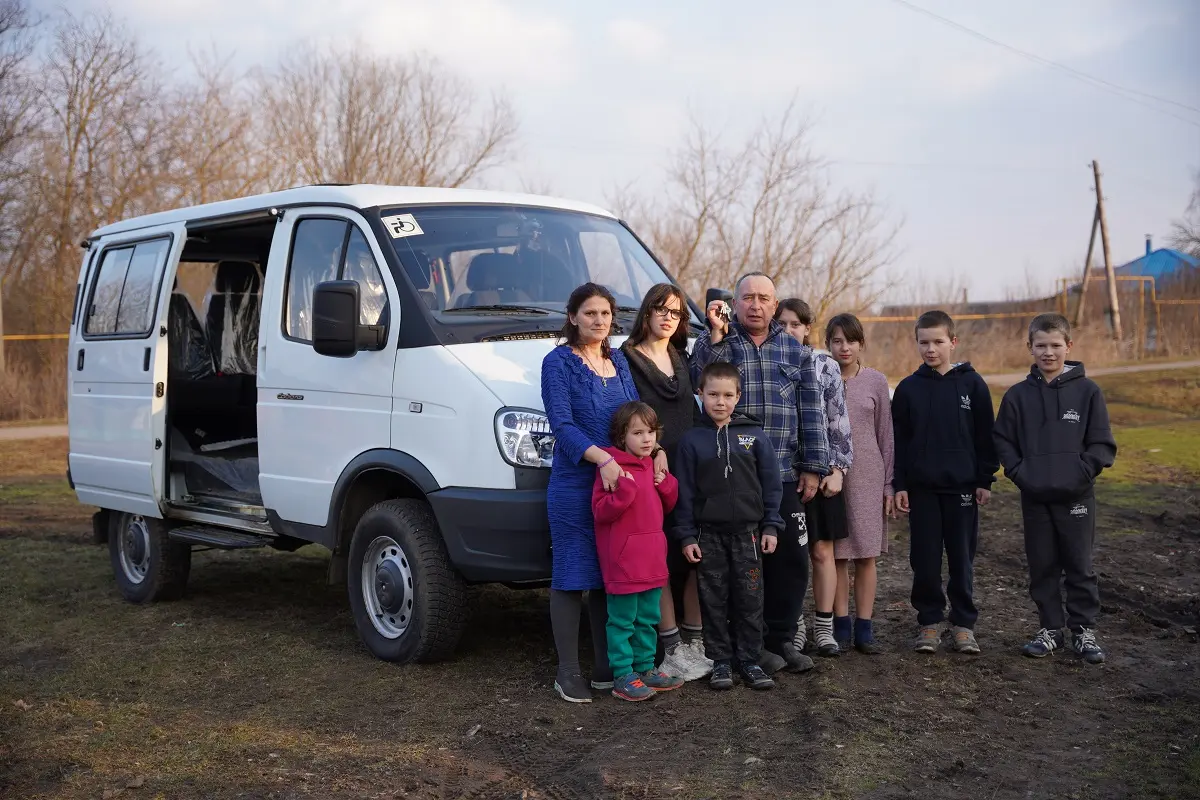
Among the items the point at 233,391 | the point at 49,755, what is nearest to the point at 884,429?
the point at 49,755

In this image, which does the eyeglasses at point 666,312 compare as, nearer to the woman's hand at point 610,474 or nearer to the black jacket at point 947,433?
the woman's hand at point 610,474

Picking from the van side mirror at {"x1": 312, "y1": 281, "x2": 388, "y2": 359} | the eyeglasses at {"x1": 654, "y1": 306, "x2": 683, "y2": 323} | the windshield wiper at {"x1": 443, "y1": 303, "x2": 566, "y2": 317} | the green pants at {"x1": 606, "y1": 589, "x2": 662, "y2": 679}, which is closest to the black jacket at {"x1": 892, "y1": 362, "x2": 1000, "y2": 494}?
the eyeglasses at {"x1": 654, "y1": 306, "x2": 683, "y2": 323}

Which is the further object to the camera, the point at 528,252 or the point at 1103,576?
the point at 1103,576

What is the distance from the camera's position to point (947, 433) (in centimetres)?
602

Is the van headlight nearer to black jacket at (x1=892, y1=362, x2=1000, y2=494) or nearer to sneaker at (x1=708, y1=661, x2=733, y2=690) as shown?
sneaker at (x1=708, y1=661, x2=733, y2=690)

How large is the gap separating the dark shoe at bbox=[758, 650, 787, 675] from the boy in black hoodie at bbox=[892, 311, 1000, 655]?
0.82m

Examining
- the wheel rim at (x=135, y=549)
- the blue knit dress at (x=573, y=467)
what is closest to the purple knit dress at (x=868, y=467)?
the blue knit dress at (x=573, y=467)

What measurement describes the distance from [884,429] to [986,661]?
4.00ft

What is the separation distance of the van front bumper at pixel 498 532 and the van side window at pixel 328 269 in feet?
3.58

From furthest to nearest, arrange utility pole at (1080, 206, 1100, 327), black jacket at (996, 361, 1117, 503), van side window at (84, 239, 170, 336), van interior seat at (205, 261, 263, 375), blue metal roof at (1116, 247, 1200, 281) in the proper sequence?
blue metal roof at (1116, 247, 1200, 281), utility pole at (1080, 206, 1100, 327), van interior seat at (205, 261, 263, 375), van side window at (84, 239, 170, 336), black jacket at (996, 361, 1117, 503)

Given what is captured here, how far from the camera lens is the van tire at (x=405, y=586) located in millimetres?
5773

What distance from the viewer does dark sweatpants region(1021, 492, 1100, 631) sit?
19.5 feet

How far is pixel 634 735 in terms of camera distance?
486 cm

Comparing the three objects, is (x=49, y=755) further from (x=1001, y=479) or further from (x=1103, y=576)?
A: (x=1001, y=479)
